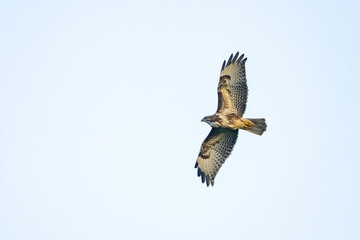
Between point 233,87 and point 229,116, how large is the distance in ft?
2.42

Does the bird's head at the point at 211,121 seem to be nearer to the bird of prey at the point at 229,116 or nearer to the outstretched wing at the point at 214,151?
the bird of prey at the point at 229,116

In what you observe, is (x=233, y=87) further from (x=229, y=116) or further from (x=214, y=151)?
(x=214, y=151)

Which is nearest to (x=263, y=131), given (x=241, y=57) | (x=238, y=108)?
(x=238, y=108)

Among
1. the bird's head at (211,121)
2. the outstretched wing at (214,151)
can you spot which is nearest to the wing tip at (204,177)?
the outstretched wing at (214,151)

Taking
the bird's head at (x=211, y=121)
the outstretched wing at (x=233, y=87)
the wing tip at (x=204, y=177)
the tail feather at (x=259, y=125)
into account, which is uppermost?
the outstretched wing at (x=233, y=87)

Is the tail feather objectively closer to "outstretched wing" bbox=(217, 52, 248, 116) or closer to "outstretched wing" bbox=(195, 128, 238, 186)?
"outstretched wing" bbox=(217, 52, 248, 116)

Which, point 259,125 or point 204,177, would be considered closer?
point 259,125

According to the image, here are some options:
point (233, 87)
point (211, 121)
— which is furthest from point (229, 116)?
point (233, 87)

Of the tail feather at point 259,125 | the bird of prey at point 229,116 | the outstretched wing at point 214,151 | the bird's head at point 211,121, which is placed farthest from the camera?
the outstretched wing at point 214,151

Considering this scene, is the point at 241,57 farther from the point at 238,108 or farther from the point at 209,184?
the point at 209,184

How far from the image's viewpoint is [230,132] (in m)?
17.1

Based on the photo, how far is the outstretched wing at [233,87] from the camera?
→ 656 inches

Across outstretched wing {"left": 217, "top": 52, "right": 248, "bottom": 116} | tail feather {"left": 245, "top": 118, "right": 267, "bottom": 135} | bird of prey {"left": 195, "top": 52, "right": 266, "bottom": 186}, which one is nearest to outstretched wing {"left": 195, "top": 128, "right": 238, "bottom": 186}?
bird of prey {"left": 195, "top": 52, "right": 266, "bottom": 186}

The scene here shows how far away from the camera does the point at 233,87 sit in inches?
659
